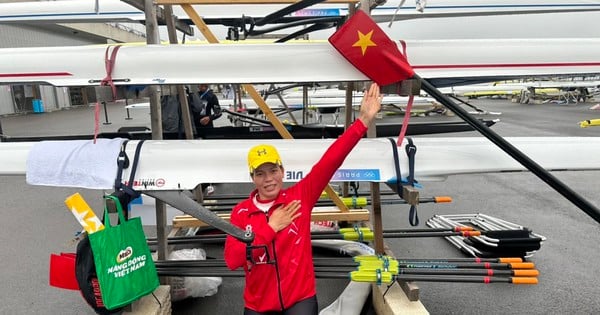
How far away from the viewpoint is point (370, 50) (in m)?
1.82

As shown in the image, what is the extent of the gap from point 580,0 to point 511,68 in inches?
144

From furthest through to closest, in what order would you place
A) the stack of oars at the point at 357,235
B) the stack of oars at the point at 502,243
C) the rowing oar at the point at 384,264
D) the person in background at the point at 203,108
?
the person in background at the point at 203,108 < the stack of oars at the point at 502,243 < the stack of oars at the point at 357,235 < the rowing oar at the point at 384,264

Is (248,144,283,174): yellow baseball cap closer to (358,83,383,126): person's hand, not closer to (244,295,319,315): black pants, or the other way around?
(358,83,383,126): person's hand

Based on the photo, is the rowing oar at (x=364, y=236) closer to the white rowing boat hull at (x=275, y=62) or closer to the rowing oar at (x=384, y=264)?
the rowing oar at (x=384, y=264)

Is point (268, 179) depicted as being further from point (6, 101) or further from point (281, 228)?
point (6, 101)

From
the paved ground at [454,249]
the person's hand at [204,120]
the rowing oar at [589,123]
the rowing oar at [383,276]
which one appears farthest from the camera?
the person's hand at [204,120]

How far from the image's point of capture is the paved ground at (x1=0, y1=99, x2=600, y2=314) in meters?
2.74

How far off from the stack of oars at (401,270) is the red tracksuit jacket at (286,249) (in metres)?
0.51

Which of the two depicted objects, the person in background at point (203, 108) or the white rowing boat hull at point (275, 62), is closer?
the white rowing boat hull at point (275, 62)

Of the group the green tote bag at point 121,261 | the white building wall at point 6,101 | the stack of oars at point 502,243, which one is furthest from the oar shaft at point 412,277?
the white building wall at point 6,101

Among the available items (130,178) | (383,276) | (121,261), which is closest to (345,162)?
(383,276)

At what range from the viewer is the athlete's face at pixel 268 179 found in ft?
5.88

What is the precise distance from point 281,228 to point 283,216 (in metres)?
0.06

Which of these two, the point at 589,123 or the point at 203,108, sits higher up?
the point at 203,108
